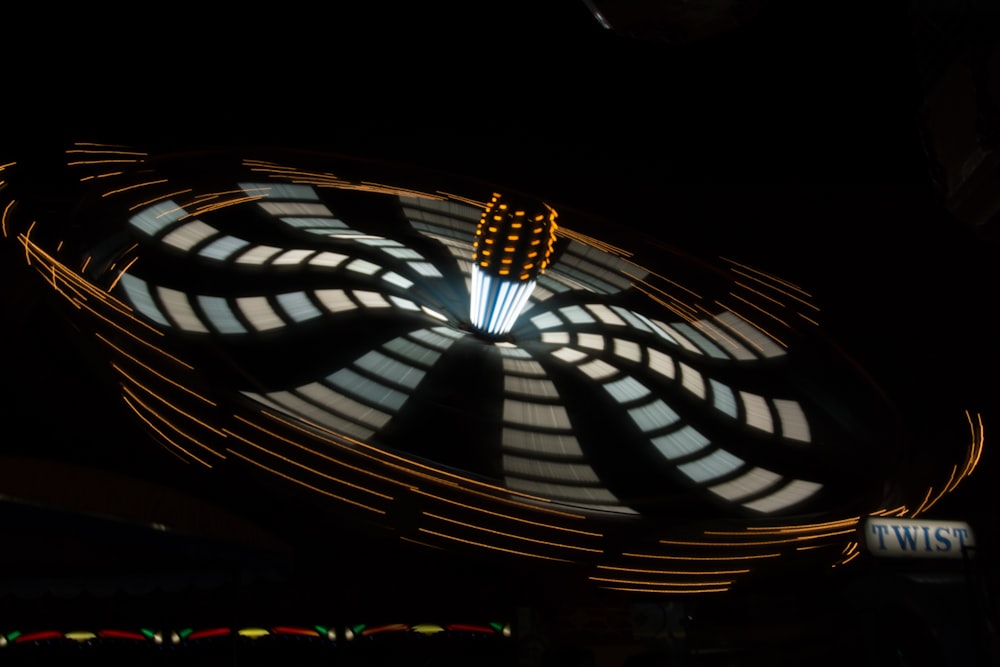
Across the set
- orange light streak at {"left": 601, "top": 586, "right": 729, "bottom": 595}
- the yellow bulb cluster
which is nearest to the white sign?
orange light streak at {"left": 601, "top": 586, "right": 729, "bottom": 595}

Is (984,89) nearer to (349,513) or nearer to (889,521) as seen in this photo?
(889,521)

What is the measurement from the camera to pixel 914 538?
294 inches

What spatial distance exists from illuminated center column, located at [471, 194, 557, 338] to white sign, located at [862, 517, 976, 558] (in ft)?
19.0

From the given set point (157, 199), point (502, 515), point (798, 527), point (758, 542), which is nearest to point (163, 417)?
point (157, 199)

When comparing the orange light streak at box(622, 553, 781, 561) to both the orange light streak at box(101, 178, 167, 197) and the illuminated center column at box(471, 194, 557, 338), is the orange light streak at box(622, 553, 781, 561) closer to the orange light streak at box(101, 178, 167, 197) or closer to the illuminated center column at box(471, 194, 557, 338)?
the illuminated center column at box(471, 194, 557, 338)

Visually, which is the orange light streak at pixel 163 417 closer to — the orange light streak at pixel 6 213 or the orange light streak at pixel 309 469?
the orange light streak at pixel 309 469

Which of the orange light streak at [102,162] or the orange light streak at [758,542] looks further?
the orange light streak at [758,542]

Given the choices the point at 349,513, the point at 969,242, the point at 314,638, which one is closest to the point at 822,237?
the point at 969,242

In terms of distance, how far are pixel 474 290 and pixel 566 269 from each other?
2.15 metres

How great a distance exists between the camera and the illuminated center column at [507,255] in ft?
39.4

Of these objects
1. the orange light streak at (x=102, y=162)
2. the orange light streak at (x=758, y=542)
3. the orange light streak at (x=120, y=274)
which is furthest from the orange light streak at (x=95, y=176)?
the orange light streak at (x=758, y=542)

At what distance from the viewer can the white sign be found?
24.0 feet

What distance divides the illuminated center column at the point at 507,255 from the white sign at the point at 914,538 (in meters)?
5.80

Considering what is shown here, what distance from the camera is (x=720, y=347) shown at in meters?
14.3
